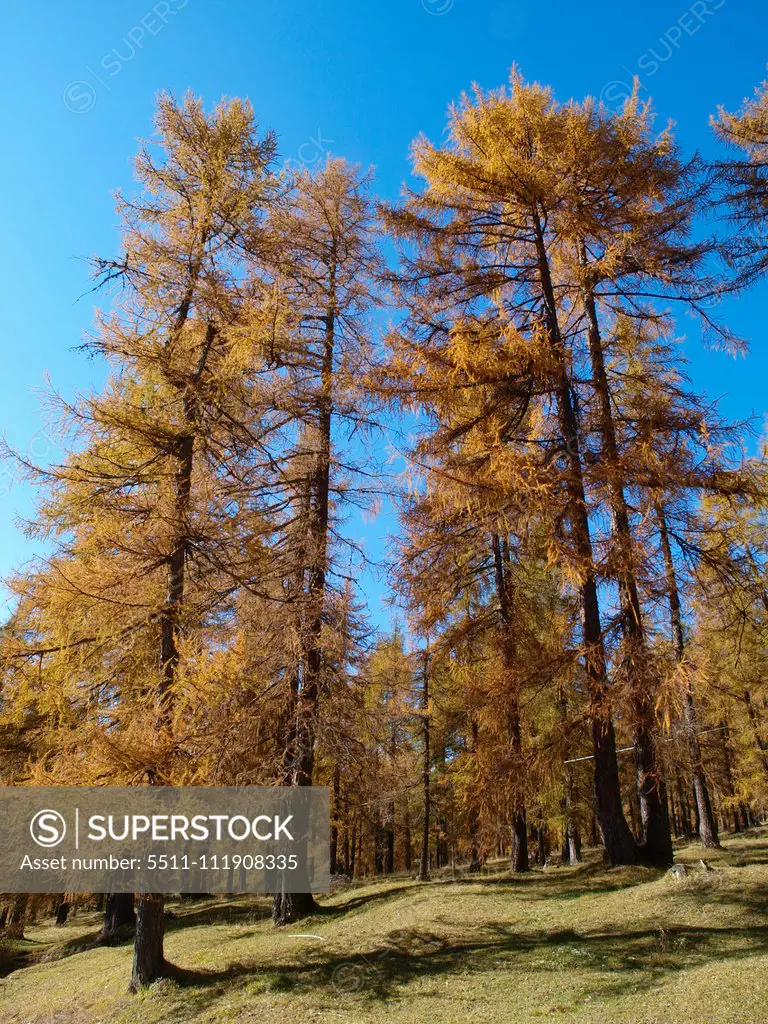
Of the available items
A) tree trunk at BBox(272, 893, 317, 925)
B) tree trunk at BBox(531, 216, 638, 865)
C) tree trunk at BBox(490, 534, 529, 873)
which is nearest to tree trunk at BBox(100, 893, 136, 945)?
tree trunk at BBox(272, 893, 317, 925)

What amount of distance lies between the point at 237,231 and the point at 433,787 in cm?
2021

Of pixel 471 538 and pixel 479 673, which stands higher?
pixel 471 538

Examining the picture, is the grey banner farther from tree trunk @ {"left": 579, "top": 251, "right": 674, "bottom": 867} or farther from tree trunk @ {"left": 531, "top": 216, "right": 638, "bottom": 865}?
tree trunk @ {"left": 579, "top": 251, "right": 674, "bottom": 867}

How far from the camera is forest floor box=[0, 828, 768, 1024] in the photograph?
5.16m

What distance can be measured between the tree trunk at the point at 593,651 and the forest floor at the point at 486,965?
0.63 meters

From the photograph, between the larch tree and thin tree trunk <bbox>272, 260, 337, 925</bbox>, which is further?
thin tree trunk <bbox>272, 260, 337, 925</bbox>

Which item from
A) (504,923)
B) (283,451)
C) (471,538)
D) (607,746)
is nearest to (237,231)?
(283,451)

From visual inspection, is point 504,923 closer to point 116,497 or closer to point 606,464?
point 606,464

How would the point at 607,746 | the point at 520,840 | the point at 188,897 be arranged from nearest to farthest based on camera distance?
1. the point at 607,746
2. the point at 520,840
3. the point at 188,897

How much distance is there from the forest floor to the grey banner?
3.95 feet

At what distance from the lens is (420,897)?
10422 mm

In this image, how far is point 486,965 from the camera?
257 inches

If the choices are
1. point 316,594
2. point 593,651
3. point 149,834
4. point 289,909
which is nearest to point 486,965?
point 593,651

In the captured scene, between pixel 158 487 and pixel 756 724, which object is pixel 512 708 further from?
pixel 756 724
